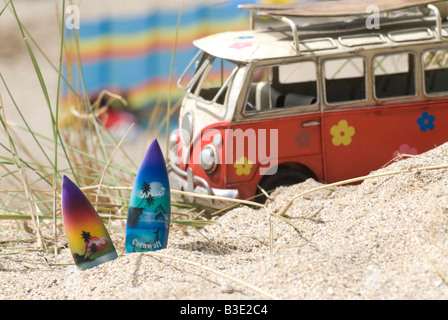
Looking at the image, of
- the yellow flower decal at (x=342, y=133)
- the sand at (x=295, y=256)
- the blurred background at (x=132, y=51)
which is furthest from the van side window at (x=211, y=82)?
the blurred background at (x=132, y=51)

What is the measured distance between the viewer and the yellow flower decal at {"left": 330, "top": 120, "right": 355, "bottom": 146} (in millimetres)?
4547

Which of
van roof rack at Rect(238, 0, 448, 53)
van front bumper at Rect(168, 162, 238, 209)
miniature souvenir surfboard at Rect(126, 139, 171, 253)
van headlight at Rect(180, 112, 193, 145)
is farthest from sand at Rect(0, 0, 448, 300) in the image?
van roof rack at Rect(238, 0, 448, 53)

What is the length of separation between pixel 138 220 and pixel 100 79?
8.92 m

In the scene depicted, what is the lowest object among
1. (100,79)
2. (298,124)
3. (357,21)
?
(100,79)

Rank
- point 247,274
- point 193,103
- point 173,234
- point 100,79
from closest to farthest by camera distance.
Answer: point 247,274 < point 173,234 < point 193,103 < point 100,79

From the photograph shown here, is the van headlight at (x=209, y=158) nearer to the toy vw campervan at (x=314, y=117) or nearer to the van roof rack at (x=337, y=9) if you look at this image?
the toy vw campervan at (x=314, y=117)

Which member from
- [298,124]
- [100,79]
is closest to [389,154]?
[298,124]

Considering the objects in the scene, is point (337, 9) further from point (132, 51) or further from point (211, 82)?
point (132, 51)

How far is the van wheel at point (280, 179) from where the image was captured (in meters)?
4.54

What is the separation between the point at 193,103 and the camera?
195 inches

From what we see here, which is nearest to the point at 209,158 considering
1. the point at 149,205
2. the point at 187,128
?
the point at 187,128

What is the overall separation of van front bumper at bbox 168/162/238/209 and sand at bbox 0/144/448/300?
0.42m
